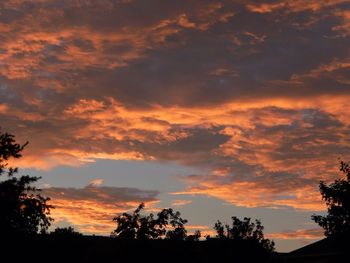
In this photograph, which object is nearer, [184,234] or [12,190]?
[12,190]

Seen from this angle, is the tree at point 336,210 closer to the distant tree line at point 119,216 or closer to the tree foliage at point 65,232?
the distant tree line at point 119,216

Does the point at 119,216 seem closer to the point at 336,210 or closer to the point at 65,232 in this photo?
the point at 65,232

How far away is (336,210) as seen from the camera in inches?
1150

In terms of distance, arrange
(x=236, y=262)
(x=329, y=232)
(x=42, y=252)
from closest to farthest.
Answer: (x=329, y=232)
(x=42, y=252)
(x=236, y=262)

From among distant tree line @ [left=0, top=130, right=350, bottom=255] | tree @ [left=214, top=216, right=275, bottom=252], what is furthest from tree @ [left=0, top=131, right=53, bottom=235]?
tree @ [left=214, top=216, right=275, bottom=252]

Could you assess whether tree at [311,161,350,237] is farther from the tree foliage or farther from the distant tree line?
the tree foliage

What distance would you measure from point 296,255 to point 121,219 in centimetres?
1549

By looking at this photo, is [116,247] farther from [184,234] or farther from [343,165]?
[343,165]

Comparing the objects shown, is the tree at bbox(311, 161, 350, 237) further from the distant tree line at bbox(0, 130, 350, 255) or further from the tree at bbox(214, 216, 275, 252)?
the tree at bbox(214, 216, 275, 252)

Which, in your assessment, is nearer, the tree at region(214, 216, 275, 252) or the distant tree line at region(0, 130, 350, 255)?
the distant tree line at region(0, 130, 350, 255)

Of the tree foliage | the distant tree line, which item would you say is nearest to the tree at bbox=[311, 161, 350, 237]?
the distant tree line

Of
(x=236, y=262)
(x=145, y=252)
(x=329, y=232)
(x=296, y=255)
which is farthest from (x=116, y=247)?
(x=329, y=232)

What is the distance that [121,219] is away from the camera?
49.0 m

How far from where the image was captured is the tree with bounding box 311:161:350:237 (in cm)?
2883
